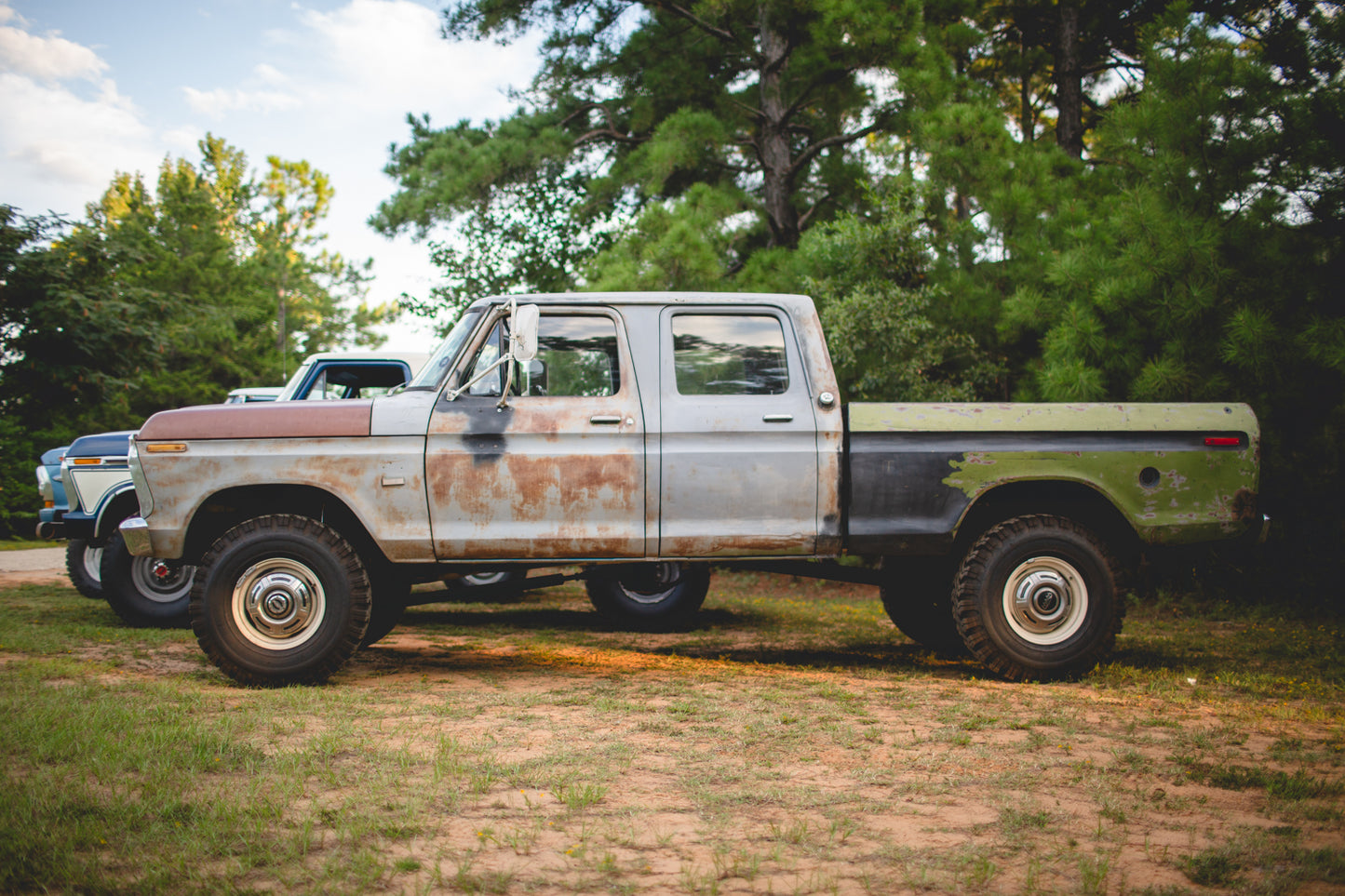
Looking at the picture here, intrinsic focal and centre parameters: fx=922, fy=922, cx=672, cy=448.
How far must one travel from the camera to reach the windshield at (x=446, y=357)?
5172 millimetres

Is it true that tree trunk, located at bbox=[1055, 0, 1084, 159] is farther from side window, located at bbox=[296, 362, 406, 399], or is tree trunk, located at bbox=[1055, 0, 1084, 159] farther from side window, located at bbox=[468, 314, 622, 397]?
side window, located at bbox=[468, 314, 622, 397]

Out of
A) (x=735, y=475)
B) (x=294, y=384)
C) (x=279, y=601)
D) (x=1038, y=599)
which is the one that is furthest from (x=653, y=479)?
(x=294, y=384)

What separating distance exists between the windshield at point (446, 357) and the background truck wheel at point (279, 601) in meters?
0.96

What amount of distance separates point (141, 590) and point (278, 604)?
339cm

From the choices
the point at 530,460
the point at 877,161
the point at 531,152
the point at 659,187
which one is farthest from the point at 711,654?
the point at 877,161

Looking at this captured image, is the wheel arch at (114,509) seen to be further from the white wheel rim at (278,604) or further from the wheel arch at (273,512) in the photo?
the white wheel rim at (278,604)

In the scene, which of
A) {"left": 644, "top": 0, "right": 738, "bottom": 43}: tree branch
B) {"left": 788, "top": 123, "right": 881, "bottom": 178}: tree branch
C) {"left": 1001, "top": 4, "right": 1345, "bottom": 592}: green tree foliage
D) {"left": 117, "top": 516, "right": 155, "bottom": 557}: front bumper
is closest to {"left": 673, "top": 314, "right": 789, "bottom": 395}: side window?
{"left": 117, "top": 516, "right": 155, "bottom": 557}: front bumper

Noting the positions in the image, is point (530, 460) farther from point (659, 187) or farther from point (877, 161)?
point (877, 161)

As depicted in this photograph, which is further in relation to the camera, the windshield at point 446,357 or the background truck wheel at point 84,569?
the background truck wheel at point 84,569

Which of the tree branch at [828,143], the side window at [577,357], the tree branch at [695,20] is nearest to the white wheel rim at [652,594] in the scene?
the side window at [577,357]

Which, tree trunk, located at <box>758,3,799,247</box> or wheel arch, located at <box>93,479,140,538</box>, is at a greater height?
tree trunk, located at <box>758,3,799,247</box>

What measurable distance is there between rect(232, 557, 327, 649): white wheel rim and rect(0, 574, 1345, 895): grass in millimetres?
301

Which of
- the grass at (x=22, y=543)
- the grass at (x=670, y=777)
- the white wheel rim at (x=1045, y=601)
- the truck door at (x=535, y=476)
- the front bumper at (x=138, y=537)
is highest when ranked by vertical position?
the truck door at (x=535, y=476)

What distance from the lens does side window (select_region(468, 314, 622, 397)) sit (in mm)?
5152
